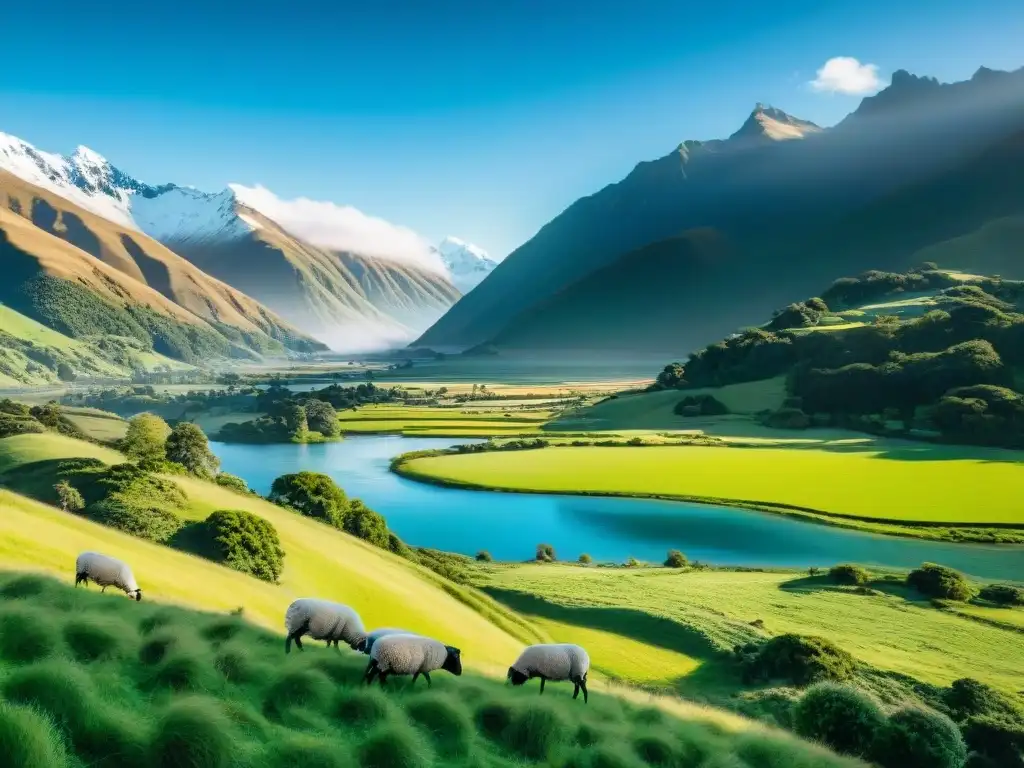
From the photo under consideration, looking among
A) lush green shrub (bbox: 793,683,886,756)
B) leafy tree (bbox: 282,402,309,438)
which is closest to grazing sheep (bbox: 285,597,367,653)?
lush green shrub (bbox: 793,683,886,756)

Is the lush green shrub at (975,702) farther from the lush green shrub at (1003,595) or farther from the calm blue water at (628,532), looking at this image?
the calm blue water at (628,532)

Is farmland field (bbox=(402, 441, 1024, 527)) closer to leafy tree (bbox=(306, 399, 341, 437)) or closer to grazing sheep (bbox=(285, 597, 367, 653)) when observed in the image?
leafy tree (bbox=(306, 399, 341, 437))

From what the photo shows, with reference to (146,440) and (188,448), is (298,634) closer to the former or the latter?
(188,448)

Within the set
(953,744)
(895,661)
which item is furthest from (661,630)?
(953,744)

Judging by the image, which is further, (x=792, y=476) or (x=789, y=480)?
(x=792, y=476)

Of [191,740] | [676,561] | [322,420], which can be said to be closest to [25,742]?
[191,740]

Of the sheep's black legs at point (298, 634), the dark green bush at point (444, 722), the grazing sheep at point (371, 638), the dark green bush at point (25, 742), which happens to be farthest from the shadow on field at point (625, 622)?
the dark green bush at point (25, 742)

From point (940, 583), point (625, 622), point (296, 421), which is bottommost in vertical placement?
point (625, 622)
